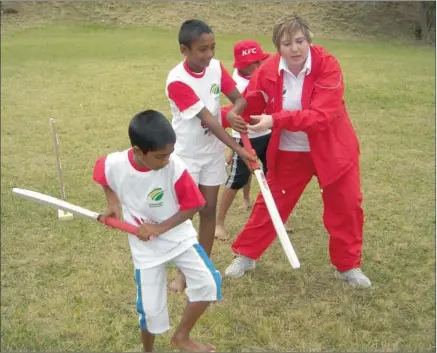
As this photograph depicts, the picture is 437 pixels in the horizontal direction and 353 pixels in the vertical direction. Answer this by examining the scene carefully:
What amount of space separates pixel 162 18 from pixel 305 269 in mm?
2565

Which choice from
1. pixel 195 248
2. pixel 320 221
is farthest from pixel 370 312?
pixel 320 221

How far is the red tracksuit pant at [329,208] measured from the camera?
351 centimetres

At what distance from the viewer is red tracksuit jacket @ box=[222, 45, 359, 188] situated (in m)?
3.24

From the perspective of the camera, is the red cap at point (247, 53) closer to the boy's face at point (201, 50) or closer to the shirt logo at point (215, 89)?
the shirt logo at point (215, 89)

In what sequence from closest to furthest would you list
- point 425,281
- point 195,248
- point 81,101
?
1. point 195,248
2. point 425,281
3. point 81,101

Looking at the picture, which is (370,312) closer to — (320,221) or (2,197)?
(320,221)

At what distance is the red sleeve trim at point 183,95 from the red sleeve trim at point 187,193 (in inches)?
27.0

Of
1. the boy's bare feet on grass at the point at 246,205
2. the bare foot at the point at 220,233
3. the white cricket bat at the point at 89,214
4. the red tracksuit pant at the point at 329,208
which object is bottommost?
the boy's bare feet on grass at the point at 246,205

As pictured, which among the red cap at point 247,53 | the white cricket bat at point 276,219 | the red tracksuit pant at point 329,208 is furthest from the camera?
the red cap at point 247,53

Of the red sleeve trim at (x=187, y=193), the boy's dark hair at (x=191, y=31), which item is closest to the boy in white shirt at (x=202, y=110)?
the boy's dark hair at (x=191, y=31)

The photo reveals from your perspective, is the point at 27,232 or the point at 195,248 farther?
the point at 27,232

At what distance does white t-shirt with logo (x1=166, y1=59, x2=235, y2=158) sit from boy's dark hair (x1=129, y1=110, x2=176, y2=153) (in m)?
0.71

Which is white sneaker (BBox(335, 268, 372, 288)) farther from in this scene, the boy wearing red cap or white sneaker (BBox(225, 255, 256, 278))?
the boy wearing red cap

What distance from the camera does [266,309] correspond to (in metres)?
3.42
